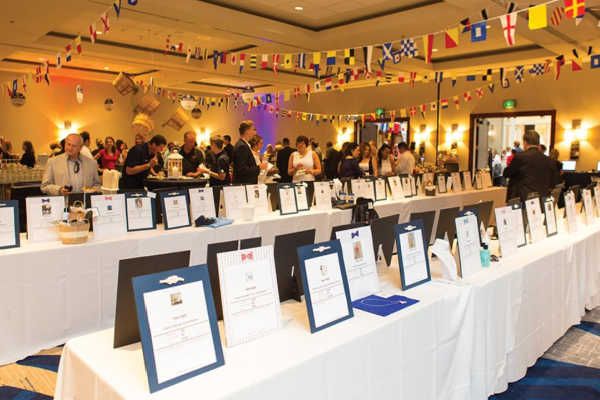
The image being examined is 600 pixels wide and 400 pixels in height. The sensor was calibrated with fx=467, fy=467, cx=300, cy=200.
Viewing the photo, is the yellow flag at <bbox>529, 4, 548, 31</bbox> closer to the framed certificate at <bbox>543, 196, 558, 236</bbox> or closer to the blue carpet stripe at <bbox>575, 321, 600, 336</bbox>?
the framed certificate at <bbox>543, 196, 558, 236</bbox>

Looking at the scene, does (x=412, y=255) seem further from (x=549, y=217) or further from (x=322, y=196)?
(x=322, y=196)

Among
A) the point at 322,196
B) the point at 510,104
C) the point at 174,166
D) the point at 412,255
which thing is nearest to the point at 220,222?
the point at 174,166

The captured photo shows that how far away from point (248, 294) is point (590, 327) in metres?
2.90

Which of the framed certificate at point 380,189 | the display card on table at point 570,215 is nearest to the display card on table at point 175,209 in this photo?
the framed certificate at point 380,189

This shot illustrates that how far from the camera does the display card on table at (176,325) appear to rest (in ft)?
3.78

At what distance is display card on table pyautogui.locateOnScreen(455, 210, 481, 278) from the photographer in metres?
2.18

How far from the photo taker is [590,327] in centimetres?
326

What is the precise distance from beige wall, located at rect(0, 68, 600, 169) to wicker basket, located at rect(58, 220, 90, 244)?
10319 mm

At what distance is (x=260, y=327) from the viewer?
149cm

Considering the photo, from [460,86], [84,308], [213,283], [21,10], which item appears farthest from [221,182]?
[460,86]

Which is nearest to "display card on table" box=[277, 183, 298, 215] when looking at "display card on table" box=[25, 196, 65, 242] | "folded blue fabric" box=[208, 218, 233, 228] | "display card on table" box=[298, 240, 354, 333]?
"folded blue fabric" box=[208, 218, 233, 228]

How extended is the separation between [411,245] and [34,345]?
2.25m

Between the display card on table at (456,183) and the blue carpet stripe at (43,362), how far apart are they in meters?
5.05

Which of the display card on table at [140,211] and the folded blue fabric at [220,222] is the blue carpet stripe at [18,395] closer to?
the display card on table at [140,211]
